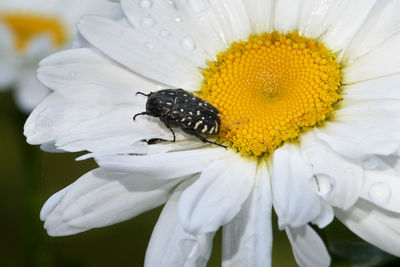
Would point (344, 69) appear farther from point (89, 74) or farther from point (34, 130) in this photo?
point (34, 130)

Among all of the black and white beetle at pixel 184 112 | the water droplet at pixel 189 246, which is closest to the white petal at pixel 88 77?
the black and white beetle at pixel 184 112

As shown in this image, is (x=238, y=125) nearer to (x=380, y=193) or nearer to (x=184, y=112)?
(x=184, y=112)

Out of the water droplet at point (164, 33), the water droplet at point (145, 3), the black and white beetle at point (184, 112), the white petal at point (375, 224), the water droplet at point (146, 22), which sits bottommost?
the white petal at point (375, 224)

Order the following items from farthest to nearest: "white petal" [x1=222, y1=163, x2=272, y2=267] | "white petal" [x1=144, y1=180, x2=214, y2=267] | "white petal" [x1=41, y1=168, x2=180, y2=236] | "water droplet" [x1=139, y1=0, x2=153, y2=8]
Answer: "water droplet" [x1=139, y1=0, x2=153, y2=8] → "white petal" [x1=41, y1=168, x2=180, y2=236] → "white petal" [x1=144, y1=180, x2=214, y2=267] → "white petal" [x1=222, y1=163, x2=272, y2=267]

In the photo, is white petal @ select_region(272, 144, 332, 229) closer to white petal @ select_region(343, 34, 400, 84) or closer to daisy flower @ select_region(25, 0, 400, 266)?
daisy flower @ select_region(25, 0, 400, 266)

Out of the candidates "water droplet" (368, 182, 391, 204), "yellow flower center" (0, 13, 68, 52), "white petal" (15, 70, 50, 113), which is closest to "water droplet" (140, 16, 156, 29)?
"white petal" (15, 70, 50, 113)

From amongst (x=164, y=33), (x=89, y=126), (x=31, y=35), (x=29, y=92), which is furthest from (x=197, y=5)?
(x=31, y=35)

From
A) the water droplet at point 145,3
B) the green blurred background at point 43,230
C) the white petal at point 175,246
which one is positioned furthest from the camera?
the green blurred background at point 43,230

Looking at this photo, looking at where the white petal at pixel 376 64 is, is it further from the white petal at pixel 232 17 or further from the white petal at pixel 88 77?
the white petal at pixel 88 77
